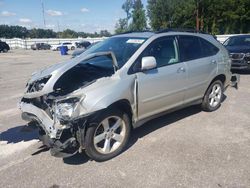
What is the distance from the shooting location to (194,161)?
13.1ft

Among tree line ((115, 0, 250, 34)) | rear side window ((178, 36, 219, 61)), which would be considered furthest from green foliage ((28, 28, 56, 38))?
rear side window ((178, 36, 219, 61))

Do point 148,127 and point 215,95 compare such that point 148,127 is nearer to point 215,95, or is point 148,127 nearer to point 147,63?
point 147,63

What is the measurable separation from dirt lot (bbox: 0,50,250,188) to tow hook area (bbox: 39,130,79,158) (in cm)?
31

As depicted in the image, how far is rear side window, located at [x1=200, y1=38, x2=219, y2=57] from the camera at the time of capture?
5797mm

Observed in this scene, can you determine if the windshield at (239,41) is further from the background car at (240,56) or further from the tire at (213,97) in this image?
the tire at (213,97)

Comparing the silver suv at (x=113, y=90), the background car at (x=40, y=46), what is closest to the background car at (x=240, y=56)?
the silver suv at (x=113, y=90)

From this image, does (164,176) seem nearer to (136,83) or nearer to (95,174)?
(95,174)

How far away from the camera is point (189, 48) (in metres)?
5.44

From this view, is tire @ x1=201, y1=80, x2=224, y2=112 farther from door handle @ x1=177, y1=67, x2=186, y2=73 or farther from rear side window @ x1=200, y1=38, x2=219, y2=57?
door handle @ x1=177, y1=67, x2=186, y2=73

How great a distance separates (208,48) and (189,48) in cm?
70

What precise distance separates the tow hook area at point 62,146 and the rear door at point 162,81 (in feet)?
4.11

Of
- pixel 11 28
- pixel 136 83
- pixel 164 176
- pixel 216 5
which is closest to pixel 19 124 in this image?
pixel 136 83

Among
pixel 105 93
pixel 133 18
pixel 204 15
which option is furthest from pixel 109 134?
pixel 133 18

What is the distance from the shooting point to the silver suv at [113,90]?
3645mm
